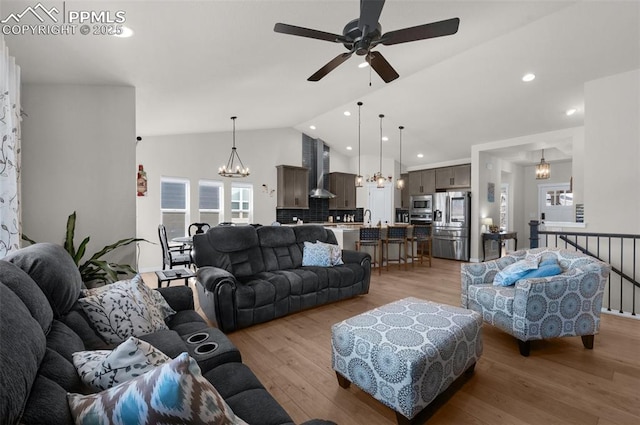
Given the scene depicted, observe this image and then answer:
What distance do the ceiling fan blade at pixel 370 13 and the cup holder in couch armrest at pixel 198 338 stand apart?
2.33 meters

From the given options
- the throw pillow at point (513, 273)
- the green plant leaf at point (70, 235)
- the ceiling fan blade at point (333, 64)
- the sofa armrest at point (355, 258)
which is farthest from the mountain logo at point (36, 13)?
the throw pillow at point (513, 273)

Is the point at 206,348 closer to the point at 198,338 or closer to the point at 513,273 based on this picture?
the point at 198,338

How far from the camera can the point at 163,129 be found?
530 centimetres

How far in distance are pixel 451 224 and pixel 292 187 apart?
13.7ft

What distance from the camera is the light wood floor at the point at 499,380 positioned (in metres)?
1.69

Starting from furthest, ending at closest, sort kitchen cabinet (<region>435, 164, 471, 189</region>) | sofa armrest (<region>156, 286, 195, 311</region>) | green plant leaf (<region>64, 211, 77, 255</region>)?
kitchen cabinet (<region>435, 164, 471, 189</region>) → green plant leaf (<region>64, 211, 77, 255</region>) → sofa armrest (<region>156, 286, 195, 311</region>)

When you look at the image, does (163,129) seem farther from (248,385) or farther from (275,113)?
(248,385)

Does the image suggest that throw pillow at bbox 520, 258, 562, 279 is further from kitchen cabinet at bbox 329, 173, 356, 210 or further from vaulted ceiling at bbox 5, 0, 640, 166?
kitchen cabinet at bbox 329, 173, 356, 210

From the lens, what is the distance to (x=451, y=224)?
713cm

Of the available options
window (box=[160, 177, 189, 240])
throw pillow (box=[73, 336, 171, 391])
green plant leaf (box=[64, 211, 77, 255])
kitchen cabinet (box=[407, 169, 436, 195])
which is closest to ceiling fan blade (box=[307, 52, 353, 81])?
throw pillow (box=[73, 336, 171, 391])

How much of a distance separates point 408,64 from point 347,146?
416 centimetres

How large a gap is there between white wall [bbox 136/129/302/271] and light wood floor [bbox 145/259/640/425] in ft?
13.3

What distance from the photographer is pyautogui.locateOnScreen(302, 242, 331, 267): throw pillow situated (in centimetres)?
380

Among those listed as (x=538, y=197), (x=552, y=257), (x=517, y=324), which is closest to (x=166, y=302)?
(x=517, y=324)
